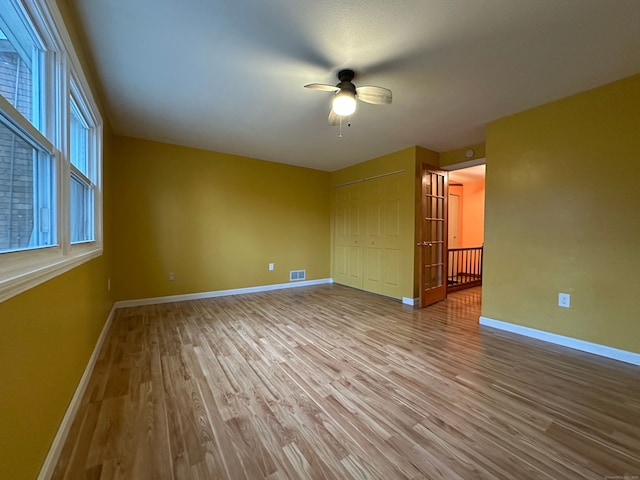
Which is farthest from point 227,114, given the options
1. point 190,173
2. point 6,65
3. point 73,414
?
point 73,414

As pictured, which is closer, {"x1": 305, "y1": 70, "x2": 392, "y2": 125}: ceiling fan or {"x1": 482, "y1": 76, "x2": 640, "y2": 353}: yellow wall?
{"x1": 305, "y1": 70, "x2": 392, "y2": 125}: ceiling fan

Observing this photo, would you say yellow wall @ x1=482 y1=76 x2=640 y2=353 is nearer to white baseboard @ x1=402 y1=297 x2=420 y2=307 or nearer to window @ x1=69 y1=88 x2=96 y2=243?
white baseboard @ x1=402 y1=297 x2=420 y2=307

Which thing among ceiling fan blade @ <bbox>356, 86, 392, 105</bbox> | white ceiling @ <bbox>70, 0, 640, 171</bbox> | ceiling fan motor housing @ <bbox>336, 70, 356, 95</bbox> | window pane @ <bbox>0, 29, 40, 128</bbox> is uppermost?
white ceiling @ <bbox>70, 0, 640, 171</bbox>

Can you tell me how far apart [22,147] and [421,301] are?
165 inches

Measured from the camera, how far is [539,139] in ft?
9.01

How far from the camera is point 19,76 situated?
116cm

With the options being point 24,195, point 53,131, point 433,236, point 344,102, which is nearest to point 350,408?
point 24,195

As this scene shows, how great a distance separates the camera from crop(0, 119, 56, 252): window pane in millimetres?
1015

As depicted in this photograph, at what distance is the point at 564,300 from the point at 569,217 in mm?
850

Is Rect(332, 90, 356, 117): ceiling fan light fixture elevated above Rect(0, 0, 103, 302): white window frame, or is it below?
above

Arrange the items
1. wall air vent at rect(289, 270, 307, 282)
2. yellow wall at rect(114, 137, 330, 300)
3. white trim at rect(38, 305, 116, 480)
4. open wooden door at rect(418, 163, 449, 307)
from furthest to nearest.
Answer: wall air vent at rect(289, 270, 307, 282), open wooden door at rect(418, 163, 449, 307), yellow wall at rect(114, 137, 330, 300), white trim at rect(38, 305, 116, 480)

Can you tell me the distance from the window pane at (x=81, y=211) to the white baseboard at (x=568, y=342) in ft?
14.0

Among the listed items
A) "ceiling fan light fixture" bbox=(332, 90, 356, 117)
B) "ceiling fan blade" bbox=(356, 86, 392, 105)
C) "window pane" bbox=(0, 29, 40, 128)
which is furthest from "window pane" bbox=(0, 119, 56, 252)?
"ceiling fan blade" bbox=(356, 86, 392, 105)

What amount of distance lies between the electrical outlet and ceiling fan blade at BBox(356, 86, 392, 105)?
264 cm
